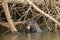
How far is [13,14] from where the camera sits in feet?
24.6

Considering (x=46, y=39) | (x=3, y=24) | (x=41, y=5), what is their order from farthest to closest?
(x=41, y=5), (x=3, y=24), (x=46, y=39)

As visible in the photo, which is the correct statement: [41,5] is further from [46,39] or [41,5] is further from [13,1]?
[46,39]

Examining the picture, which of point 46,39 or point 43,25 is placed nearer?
point 46,39

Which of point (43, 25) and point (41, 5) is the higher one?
point (41, 5)

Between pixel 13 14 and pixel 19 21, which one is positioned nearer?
pixel 19 21

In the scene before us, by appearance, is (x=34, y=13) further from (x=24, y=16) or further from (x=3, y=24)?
(x=3, y=24)

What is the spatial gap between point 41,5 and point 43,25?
0.54m

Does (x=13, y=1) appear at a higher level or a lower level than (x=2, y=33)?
higher

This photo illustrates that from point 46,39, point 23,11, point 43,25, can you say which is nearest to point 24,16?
point 23,11

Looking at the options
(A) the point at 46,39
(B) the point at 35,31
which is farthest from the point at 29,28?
(A) the point at 46,39

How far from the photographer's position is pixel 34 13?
7.34 metres

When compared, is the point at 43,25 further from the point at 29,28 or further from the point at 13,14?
the point at 13,14

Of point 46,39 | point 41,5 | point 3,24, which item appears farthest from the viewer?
point 41,5

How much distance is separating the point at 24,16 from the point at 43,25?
0.63 m
